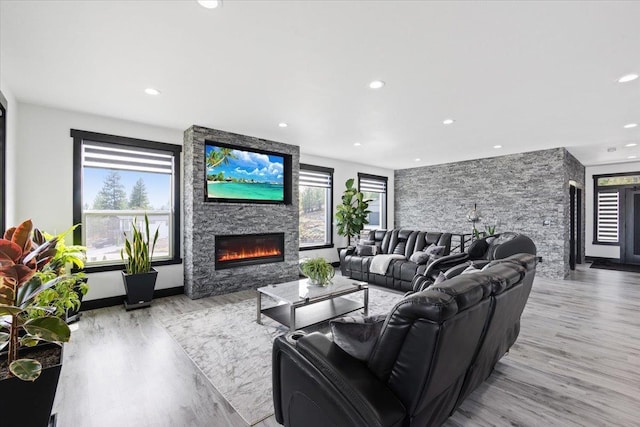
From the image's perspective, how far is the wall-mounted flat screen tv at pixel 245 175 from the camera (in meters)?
4.80

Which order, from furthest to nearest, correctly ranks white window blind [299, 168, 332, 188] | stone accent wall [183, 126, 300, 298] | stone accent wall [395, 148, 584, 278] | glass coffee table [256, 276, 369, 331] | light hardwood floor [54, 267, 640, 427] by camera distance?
1. white window blind [299, 168, 332, 188]
2. stone accent wall [395, 148, 584, 278]
3. stone accent wall [183, 126, 300, 298]
4. glass coffee table [256, 276, 369, 331]
5. light hardwood floor [54, 267, 640, 427]

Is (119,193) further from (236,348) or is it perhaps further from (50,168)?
(236,348)

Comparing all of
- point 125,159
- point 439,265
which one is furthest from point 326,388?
point 125,159

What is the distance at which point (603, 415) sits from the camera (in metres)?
2.01

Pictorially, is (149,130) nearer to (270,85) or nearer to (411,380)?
(270,85)

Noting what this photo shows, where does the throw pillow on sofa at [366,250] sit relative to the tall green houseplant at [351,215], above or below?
below

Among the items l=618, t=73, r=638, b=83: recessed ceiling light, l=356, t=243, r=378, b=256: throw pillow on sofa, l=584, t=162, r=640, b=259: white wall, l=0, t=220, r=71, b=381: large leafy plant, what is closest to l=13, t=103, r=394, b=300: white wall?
l=0, t=220, r=71, b=381: large leafy plant

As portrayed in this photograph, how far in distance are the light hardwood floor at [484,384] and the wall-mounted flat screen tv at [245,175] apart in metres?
2.06

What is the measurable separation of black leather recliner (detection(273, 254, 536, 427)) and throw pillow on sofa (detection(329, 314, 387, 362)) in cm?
3

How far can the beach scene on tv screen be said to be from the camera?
4812mm

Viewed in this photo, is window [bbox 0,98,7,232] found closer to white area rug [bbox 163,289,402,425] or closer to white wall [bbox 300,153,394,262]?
white area rug [bbox 163,289,402,425]

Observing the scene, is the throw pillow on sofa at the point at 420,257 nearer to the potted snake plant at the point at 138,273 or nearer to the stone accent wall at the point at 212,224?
the stone accent wall at the point at 212,224

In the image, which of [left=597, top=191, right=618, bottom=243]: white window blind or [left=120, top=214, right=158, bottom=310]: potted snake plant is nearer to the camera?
[left=120, top=214, right=158, bottom=310]: potted snake plant

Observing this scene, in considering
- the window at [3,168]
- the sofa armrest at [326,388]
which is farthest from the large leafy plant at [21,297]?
the window at [3,168]
